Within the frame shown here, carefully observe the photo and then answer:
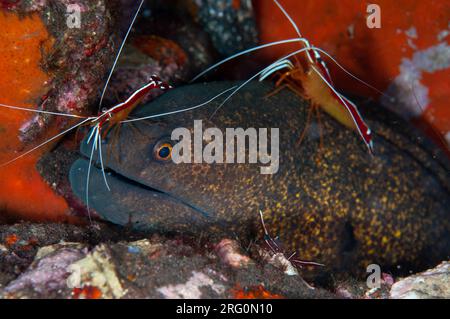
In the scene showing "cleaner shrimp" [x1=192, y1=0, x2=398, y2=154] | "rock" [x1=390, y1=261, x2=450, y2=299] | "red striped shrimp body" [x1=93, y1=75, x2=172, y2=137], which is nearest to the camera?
"rock" [x1=390, y1=261, x2=450, y2=299]

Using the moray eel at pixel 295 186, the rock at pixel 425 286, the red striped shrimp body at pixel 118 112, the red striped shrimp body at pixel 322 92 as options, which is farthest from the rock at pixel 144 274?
the red striped shrimp body at pixel 322 92

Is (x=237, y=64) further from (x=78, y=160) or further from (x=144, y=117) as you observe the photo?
(x=78, y=160)

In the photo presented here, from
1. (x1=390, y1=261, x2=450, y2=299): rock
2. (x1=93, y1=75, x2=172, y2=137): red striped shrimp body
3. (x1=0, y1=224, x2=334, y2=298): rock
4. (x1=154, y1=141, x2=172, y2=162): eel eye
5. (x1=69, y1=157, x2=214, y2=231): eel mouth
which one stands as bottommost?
(x1=390, y1=261, x2=450, y2=299): rock

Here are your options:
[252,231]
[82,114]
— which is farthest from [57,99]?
[252,231]

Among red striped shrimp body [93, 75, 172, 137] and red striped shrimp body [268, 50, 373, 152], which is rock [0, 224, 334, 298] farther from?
red striped shrimp body [268, 50, 373, 152]

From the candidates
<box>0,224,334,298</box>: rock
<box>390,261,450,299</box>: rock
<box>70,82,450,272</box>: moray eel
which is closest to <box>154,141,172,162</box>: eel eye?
<box>70,82,450,272</box>: moray eel

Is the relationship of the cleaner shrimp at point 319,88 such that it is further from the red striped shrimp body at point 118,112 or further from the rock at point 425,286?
the rock at point 425,286
